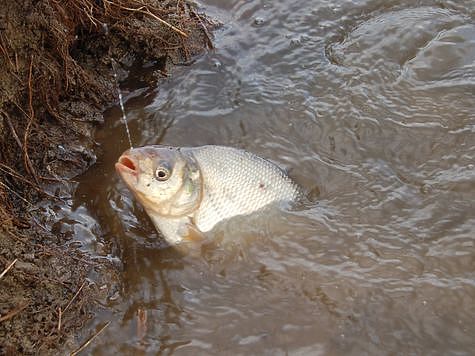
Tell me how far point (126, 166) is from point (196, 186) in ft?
1.72

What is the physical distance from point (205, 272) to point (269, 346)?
0.77m

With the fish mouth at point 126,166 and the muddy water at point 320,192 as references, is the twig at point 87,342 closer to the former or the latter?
the muddy water at point 320,192

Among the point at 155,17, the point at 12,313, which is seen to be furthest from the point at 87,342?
the point at 155,17

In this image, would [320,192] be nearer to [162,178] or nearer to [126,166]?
[162,178]

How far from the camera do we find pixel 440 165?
186 inches

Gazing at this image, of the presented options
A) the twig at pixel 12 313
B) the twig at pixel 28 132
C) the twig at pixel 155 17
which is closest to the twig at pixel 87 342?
the twig at pixel 12 313

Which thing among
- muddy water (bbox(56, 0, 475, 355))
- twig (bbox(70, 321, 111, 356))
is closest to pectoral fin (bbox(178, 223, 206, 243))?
muddy water (bbox(56, 0, 475, 355))

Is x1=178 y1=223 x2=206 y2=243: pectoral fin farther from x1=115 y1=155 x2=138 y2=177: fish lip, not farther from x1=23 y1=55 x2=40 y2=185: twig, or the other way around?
x1=23 y1=55 x2=40 y2=185: twig

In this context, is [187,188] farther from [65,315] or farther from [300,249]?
[65,315]

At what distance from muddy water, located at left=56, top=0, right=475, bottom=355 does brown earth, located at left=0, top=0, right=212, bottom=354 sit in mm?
179

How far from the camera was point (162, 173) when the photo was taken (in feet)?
13.9

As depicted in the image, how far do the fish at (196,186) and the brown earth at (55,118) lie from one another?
1.84 ft

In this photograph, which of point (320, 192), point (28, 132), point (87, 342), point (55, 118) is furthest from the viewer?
point (55, 118)

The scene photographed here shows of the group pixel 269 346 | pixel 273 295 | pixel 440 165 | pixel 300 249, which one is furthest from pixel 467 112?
pixel 269 346
